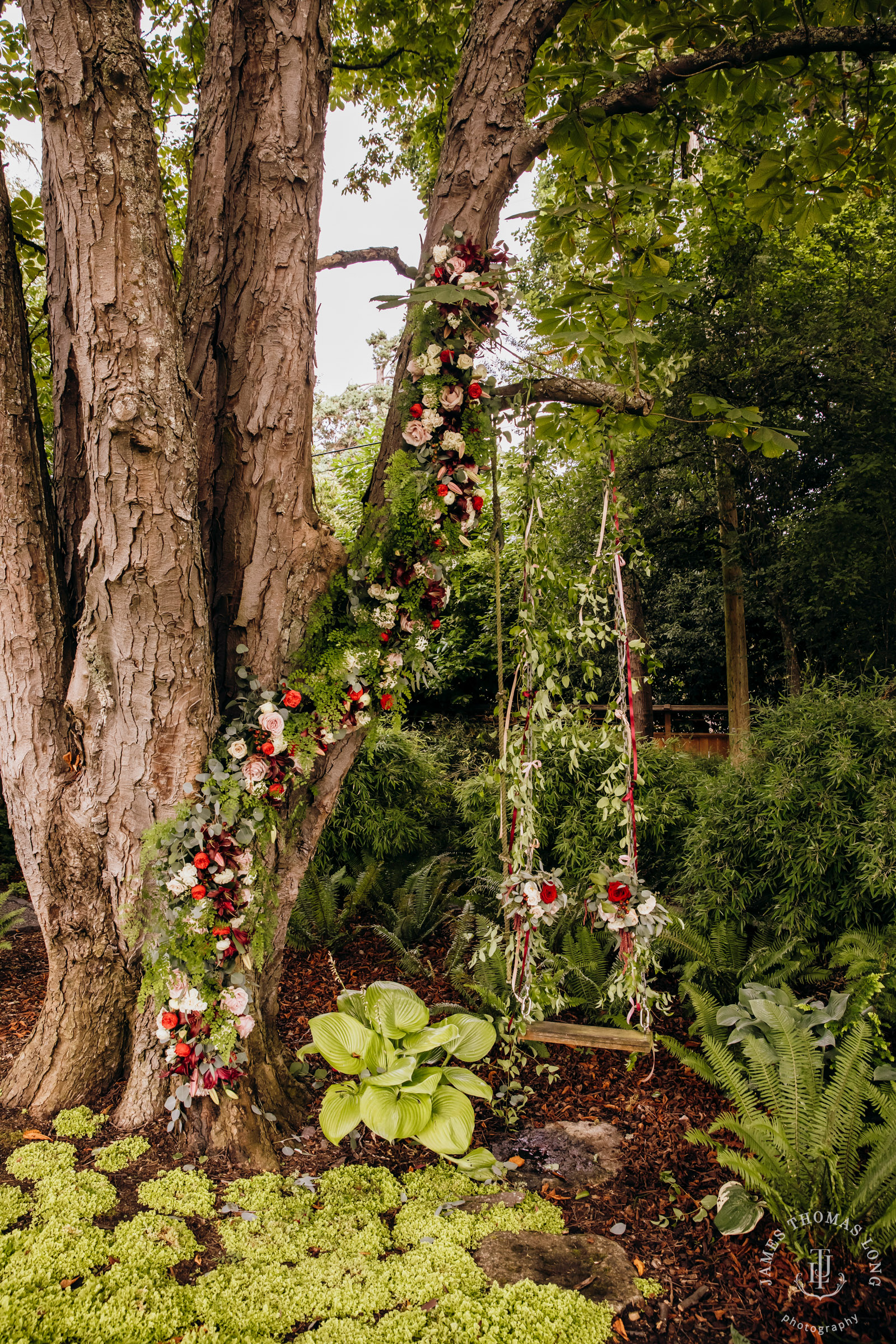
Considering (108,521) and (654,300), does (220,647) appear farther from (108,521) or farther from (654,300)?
(654,300)

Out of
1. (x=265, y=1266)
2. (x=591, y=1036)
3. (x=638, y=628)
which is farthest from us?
(x=638, y=628)

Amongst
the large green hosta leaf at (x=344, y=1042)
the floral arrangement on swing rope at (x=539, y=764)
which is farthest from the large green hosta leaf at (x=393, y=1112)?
the floral arrangement on swing rope at (x=539, y=764)

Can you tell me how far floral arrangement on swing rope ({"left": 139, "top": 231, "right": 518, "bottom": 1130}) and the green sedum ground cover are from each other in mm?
330

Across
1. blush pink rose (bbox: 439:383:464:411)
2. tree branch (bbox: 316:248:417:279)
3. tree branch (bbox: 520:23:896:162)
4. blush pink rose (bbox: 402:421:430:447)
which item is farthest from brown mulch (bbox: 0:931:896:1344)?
tree branch (bbox: 520:23:896:162)

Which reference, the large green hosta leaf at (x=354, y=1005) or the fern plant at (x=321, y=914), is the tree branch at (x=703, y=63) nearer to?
the large green hosta leaf at (x=354, y=1005)

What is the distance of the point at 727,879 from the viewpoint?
3592 millimetres

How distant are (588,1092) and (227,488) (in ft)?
9.10

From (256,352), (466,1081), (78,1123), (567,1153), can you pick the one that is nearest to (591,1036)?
(567,1153)

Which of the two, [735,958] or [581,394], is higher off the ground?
[581,394]

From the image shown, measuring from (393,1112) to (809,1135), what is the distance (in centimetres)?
126

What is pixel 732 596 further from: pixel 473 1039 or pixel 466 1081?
pixel 466 1081

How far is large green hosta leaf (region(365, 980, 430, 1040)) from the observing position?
2523 millimetres

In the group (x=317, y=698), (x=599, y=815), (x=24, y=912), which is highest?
(x=317, y=698)

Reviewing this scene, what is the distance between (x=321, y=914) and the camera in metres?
4.43
